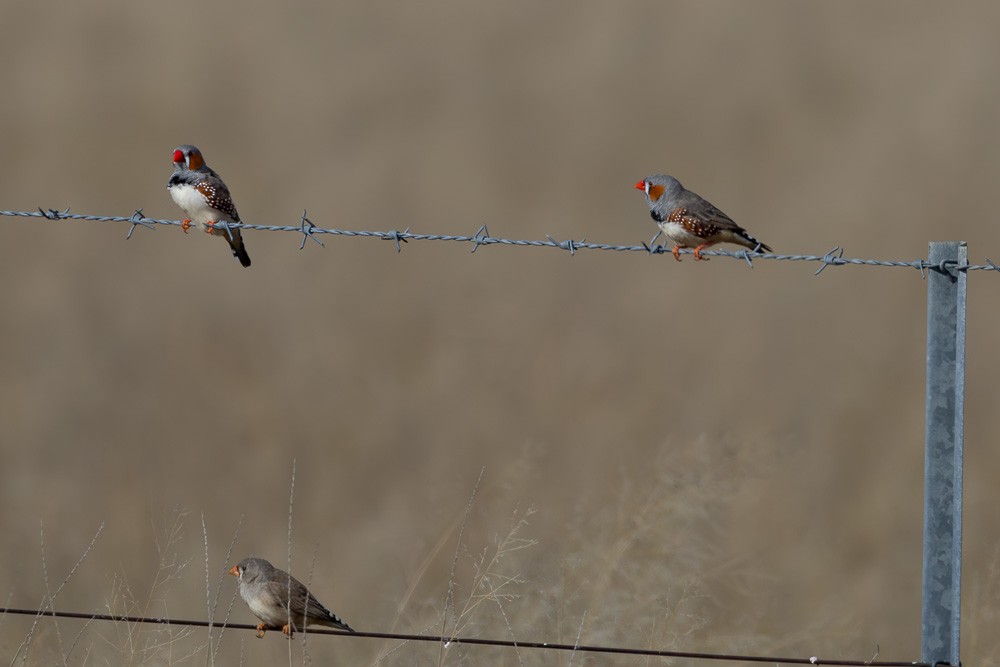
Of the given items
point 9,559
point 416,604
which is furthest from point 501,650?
point 9,559

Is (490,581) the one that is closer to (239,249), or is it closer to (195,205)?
(195,205)

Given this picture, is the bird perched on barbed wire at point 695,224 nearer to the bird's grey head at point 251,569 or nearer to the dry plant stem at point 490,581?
the dry plant stem at point 490,581

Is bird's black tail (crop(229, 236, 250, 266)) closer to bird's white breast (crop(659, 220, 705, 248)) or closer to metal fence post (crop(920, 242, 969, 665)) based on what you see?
bird's white breast (crop(659, 220, 705, 248))

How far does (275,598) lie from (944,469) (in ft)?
11.2

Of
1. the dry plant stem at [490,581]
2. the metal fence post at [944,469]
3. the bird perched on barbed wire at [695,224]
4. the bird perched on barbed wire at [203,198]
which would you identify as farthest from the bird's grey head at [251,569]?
the metal fence post at [944,469]

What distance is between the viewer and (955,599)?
4.12 metres

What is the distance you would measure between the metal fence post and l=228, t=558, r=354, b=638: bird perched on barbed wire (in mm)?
2958

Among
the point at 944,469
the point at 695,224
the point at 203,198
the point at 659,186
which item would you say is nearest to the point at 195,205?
the point at 203,198

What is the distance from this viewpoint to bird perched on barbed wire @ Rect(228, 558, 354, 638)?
20.2ft

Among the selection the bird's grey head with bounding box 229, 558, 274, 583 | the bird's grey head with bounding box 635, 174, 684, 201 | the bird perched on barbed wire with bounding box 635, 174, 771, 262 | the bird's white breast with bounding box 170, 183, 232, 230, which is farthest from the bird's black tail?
the bird perched on barbed wire with bounding box 635, 174, 771, 262

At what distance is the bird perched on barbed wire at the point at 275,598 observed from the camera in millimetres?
6168

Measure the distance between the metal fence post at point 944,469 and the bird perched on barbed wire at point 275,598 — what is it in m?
2.96

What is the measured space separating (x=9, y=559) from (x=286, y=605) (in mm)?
2681

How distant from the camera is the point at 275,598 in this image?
6.29m
